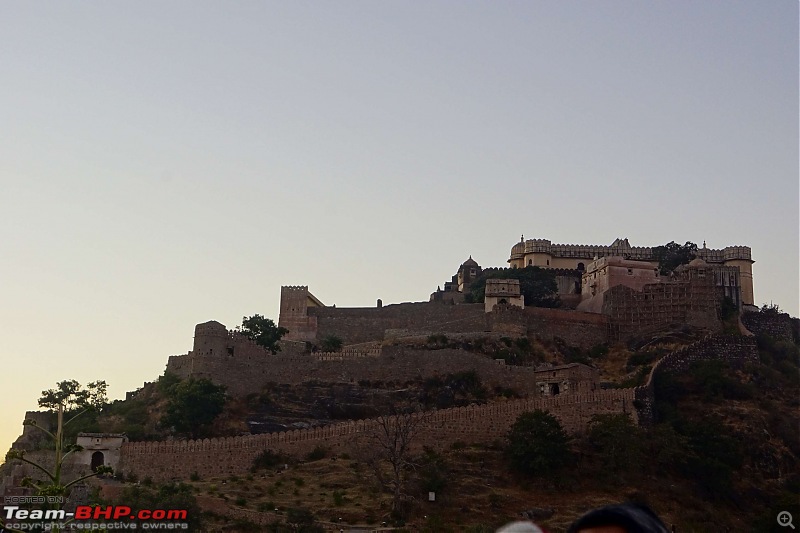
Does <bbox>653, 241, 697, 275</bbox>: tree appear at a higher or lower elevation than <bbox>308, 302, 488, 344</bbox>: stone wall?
higher

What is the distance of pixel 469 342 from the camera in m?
49.3

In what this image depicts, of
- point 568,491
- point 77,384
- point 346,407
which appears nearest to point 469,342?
point 346,407

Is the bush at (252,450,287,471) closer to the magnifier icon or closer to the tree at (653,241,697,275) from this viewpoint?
the magnifier icon

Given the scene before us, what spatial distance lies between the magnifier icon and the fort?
7.34 m

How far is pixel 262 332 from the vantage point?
48438 millimetres

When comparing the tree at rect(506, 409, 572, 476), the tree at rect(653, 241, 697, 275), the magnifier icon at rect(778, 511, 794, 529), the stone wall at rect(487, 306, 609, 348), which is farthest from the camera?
the tree at rect(653, 241, 697, 275)

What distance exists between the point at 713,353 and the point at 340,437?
62.2 feet

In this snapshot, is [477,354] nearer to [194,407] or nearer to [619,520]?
[194,407]

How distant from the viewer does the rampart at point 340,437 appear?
1443 inches

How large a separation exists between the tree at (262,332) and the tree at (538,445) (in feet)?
46.9

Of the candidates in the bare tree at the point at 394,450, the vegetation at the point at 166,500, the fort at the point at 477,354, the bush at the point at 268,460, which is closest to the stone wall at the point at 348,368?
the fort at the point at 477,354

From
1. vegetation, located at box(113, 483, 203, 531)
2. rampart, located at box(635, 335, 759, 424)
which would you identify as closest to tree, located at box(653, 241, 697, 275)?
rampart, located at box(635, 335, 759, 424)

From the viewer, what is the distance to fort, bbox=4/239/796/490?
3784 centimetres

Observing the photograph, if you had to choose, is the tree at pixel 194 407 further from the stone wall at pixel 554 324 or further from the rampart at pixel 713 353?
the rampart at pixel 713 353
